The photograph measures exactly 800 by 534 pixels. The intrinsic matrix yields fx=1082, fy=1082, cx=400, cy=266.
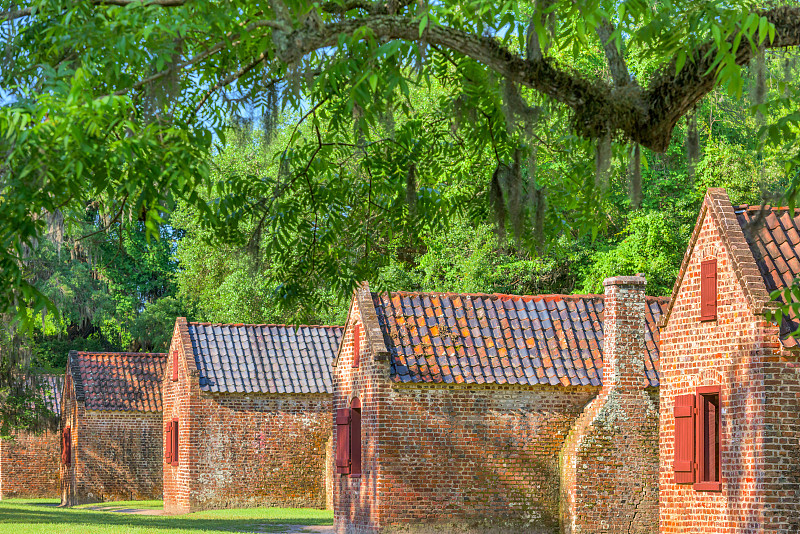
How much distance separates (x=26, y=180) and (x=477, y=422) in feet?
50.8

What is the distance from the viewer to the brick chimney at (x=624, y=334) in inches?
845

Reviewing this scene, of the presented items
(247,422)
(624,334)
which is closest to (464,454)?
(624,334)

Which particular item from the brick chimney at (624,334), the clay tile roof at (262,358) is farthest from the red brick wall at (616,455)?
the clay tile roof at (262,358)

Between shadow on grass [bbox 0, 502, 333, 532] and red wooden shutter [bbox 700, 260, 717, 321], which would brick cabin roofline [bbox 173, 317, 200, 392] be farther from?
red wooden shutter [bbox 700, 260, 717, 321]

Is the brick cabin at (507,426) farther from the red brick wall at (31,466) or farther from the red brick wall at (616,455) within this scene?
the red brick wall at (31,466)

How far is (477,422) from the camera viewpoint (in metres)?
21.2

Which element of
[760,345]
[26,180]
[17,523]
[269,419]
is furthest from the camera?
[269,419]

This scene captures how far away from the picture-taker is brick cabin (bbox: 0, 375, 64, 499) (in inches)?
1683

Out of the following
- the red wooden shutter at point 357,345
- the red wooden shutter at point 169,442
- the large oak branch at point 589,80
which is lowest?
the red wooden shutter at point 169,442

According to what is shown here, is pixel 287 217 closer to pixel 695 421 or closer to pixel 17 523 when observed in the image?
pixel 695 421

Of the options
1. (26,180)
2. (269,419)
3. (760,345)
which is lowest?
(269,419)

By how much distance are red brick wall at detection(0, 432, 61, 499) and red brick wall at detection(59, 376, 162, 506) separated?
18.7ft

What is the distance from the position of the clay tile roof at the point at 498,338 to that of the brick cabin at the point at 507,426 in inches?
1.2

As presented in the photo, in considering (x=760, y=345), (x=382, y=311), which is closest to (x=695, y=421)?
(x=760, y=345)
